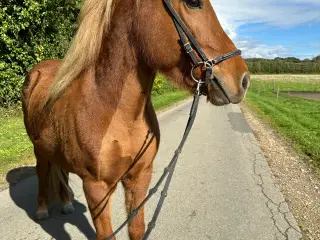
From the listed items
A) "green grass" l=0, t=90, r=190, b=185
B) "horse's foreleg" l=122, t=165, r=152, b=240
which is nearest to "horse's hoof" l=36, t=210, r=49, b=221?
"green grass" l=0, t=90, r=190, b=185

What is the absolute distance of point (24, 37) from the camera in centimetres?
1066

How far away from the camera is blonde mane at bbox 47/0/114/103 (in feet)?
7.41

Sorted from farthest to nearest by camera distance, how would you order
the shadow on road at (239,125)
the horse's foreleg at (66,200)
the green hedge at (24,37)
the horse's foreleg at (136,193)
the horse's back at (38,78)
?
1. the shadow on road at (239,125)
2. the green hedge at (24,37)
3. the horse's foreleg at (66,200)
4. the horse's back at (38,78)
5. the horse's foreleg at (136,193)

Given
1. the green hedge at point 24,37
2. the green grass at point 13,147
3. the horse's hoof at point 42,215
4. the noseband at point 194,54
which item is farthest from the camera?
the green hedge at point 24,37

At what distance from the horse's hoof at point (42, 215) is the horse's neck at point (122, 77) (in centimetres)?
225

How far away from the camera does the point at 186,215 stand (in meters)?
4.04

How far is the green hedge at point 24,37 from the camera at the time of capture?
9.73 m

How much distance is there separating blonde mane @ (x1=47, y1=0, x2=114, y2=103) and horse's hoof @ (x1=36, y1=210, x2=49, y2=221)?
6.73ft

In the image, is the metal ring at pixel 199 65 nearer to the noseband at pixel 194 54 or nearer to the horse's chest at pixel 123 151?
the noseband at pixel 194 54

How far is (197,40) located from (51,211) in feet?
10.6

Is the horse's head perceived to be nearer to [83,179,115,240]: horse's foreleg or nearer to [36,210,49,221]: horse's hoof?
[83,179,115,240]: horse's foreleg

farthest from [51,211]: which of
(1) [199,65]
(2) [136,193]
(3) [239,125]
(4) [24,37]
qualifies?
(4) [24,37]

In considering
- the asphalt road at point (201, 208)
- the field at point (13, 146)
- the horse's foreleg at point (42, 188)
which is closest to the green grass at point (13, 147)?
the field at point (13, 146)

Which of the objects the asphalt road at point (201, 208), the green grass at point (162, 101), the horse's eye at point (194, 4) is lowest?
the green grass at point (162, 101)
